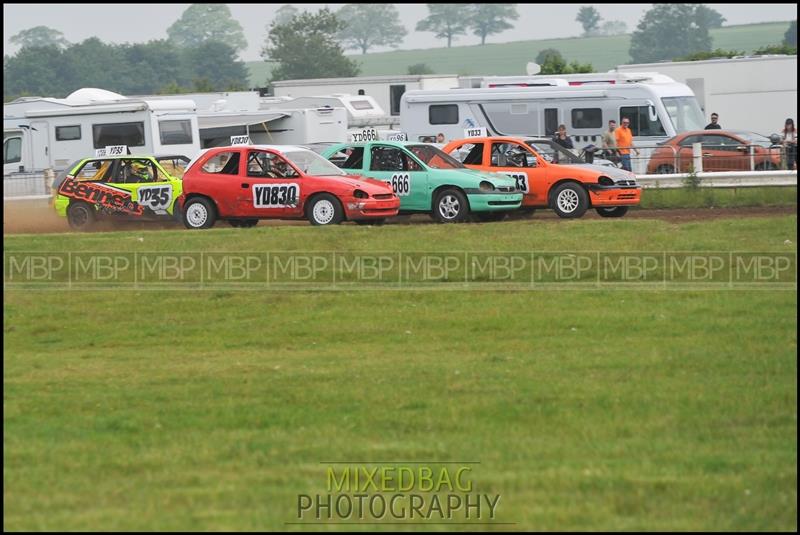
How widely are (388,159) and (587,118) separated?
34.3 feet

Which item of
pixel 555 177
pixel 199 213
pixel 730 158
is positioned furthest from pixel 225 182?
pixel 730 158

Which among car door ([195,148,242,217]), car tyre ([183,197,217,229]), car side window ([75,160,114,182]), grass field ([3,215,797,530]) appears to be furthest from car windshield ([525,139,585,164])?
car side window ([75,160,114,182])

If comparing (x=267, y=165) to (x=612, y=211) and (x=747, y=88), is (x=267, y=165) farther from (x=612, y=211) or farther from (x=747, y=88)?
(x=747, y=88)

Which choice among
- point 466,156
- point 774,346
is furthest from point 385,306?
point 466,156

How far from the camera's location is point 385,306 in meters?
14.5

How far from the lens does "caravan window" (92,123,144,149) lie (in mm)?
31859

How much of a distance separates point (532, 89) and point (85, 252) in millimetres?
16598

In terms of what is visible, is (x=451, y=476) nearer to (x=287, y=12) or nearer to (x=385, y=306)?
(x=385, y=306)

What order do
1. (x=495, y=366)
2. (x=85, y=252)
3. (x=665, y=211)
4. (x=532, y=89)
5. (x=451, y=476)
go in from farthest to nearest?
1. (x=532, y=89)
2. (x=665, y=211)
3. (x=85, y=252)
4. (x=495, y=366)
5. (x=451, y=476)

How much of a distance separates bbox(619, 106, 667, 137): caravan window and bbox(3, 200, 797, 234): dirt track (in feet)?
25.7

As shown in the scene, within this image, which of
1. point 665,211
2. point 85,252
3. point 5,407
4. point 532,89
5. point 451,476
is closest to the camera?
point 451,476

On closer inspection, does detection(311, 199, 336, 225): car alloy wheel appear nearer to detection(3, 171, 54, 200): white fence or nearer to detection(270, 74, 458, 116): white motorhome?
detection(3, 171, 54, 200): white fence

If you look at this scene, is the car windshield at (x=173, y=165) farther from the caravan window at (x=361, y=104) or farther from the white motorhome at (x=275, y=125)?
the caravan window at (x=361, y=104)

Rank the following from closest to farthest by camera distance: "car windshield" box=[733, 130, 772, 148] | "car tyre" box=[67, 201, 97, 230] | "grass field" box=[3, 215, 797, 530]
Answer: "grass field" box=[3, 215, 797, 530] < "car tyre" box=[67, 201, 97, 230] < "car windshield" box=[733, 130, 772, 148]
